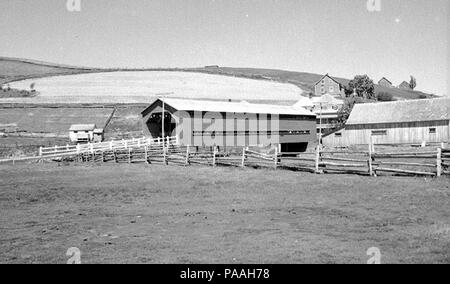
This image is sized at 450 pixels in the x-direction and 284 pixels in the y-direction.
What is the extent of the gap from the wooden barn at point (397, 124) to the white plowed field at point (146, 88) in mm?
22785

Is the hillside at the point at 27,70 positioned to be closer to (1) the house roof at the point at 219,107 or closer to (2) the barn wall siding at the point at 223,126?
(2) the barn wall siding at the point at 223,126

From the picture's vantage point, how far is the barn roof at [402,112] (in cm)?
4859

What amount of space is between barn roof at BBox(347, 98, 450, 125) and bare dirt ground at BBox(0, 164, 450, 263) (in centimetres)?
3692

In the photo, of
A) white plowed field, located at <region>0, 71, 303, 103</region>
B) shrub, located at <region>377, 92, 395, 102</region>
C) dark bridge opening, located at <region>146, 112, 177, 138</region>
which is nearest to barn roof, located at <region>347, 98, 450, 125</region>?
white plowed field, located at <region>0, 71, 303, 103</region>

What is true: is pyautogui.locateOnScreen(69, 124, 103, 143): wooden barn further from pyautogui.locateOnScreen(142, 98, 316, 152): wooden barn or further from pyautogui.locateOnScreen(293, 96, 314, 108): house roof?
pyautogui.locateOnScreen(293, 96, 314, 108): house roof

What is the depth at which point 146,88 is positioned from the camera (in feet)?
258

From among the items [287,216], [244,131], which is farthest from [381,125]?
[287,216]

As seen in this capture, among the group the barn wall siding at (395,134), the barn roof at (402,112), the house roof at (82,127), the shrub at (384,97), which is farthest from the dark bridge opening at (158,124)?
the shrub at (384,97)

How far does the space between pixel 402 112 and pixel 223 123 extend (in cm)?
2461

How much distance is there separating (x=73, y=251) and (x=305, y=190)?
30.8 ft

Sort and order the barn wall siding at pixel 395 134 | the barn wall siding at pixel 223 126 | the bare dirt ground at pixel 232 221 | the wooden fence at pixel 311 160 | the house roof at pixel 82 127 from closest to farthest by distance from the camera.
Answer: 1. the bare dirt ground at pixel 232 221
2. the wooden fence at pixel 311 160
3. the barn wall siding at pixel 223 126
4. the barn wall siding at pixel 395 134
5. the house roof at pixel 82 127

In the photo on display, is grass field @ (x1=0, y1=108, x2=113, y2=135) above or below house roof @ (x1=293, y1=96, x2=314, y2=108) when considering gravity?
below

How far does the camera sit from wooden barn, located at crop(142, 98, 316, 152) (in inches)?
1582

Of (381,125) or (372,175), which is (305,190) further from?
(381,125)
